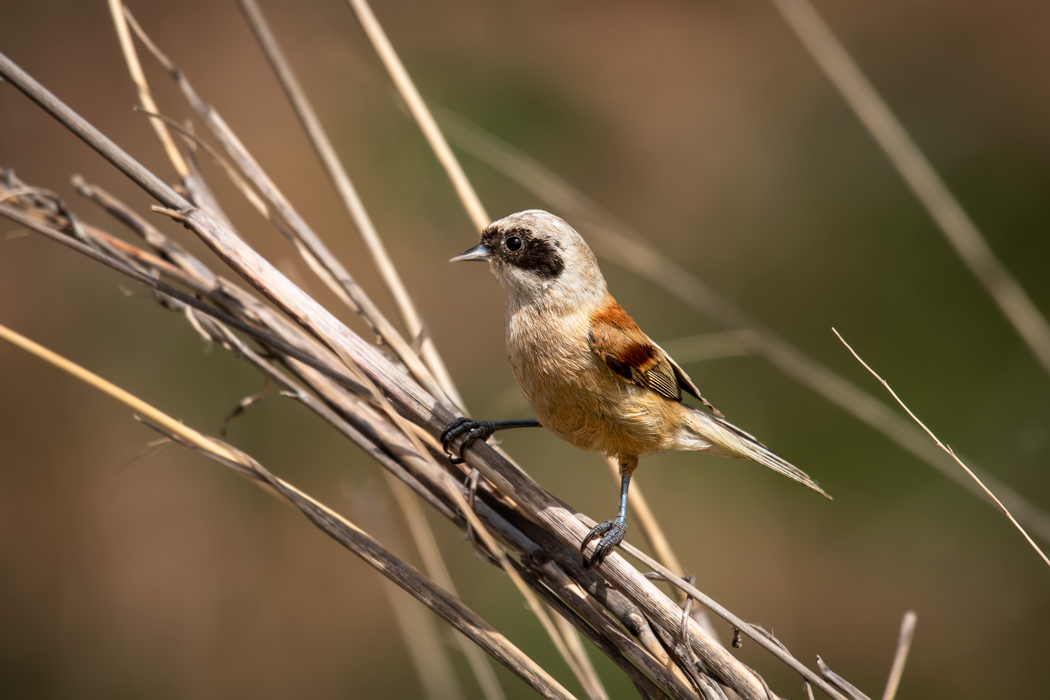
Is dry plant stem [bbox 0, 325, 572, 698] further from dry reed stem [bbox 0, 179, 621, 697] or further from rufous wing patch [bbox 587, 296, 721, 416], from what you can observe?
rufous wing patch [bbox 587, 296, 721, 416]

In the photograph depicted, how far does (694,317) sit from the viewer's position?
5.54m

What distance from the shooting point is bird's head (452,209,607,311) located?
205 centimetres

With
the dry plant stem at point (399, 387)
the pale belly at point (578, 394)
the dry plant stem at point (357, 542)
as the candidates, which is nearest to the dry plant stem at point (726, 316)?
the pale belly at point (578, 394)

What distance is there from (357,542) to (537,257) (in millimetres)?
1009

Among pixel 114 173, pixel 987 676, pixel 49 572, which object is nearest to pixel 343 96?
pixel 114 173

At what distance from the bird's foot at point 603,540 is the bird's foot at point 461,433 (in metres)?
0.37

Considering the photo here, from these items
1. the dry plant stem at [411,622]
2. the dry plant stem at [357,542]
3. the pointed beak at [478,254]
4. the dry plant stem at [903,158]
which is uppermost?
the dry plant stem at [903,158]

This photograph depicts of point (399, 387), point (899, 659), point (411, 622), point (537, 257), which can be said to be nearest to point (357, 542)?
point (399, 387)

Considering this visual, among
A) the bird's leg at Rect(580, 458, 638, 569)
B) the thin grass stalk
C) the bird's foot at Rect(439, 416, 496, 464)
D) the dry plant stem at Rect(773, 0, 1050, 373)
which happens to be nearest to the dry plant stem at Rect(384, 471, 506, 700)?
the bird's foot at Rect(439, 416, 496, 464)

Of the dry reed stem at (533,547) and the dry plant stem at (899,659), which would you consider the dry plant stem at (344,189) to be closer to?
the dry reed stem at (533,547)

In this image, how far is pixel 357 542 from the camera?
152cm

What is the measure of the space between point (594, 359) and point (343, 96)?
5.53 m

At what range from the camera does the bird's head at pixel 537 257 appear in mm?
2055

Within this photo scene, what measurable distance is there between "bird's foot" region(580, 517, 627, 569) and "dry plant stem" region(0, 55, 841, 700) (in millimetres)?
20
